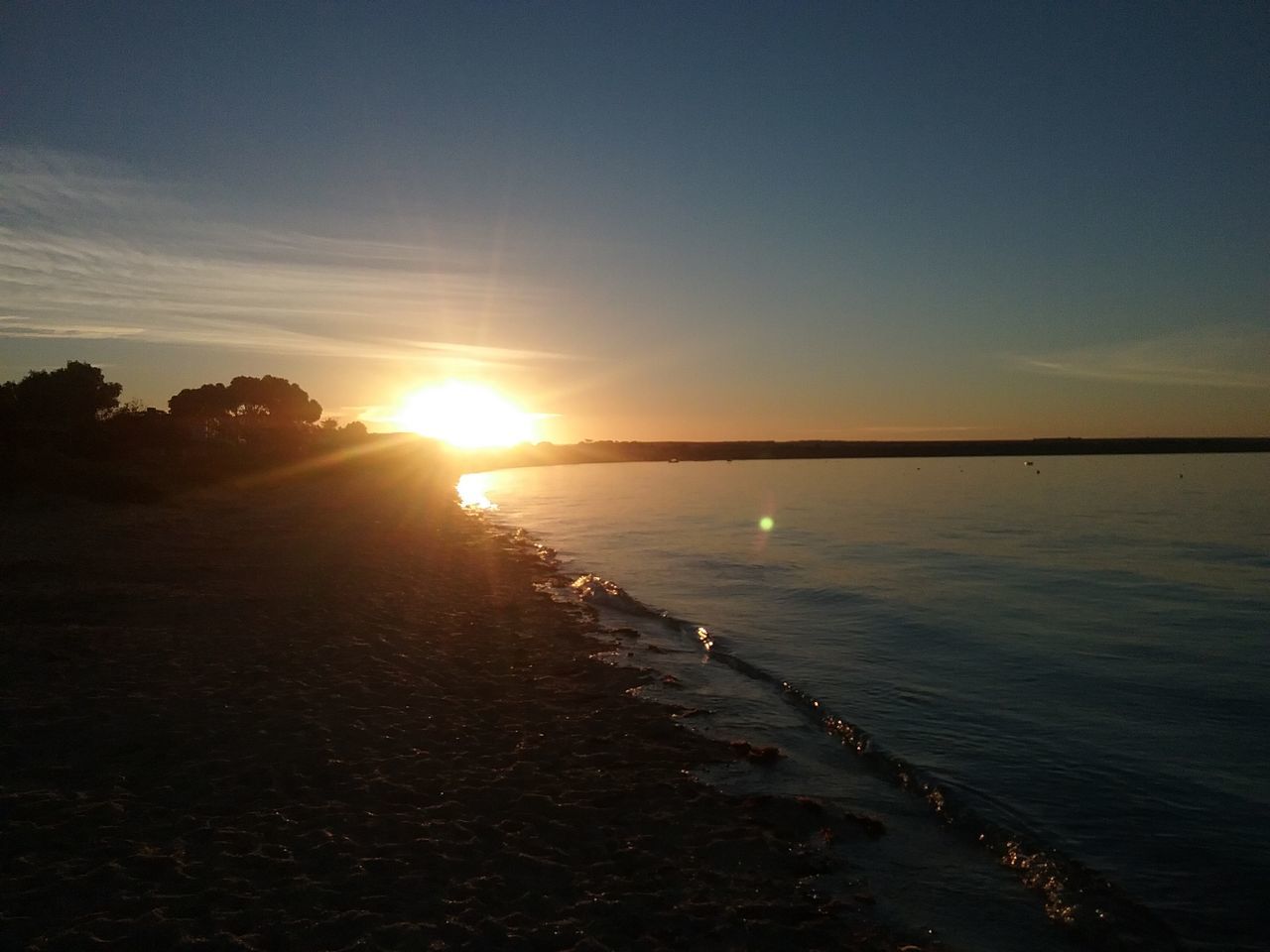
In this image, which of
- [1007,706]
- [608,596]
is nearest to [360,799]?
[1007,706]

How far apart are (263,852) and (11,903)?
1.78 m

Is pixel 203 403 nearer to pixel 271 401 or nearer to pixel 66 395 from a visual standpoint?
pixel 271 401

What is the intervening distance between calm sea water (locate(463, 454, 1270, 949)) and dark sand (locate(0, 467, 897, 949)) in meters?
1.22

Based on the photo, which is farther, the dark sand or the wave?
the wave

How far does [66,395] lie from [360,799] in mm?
88953

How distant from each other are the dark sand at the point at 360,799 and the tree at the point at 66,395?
235ft

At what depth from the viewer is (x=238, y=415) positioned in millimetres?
112188

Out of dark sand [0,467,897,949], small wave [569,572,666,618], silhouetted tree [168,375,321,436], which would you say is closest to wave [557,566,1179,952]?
dark sand [0,467,897,949]

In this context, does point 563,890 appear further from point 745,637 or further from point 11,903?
point 745,637

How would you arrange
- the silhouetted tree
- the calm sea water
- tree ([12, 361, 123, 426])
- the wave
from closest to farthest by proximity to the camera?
the wave, the calm sea water, tree ([12, 361, 123, 426]), the silhouetted tree

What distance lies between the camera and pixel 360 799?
28.0 feet

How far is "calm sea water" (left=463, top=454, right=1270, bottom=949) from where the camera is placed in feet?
25.8

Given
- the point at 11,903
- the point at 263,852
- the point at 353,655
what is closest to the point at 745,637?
the point at 353,655

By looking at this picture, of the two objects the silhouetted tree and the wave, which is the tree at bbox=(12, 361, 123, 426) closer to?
the silhouetted tree
